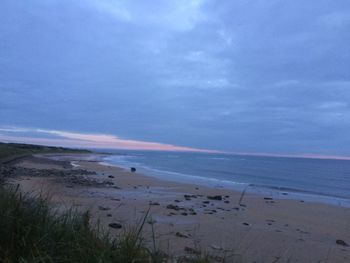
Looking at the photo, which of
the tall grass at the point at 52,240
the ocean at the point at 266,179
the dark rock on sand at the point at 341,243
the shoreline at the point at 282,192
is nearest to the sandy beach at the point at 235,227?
the dark rock on sand at the point at 341,243

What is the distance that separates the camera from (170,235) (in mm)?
9930

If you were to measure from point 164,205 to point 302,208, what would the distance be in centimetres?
748

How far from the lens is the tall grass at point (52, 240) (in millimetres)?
4465

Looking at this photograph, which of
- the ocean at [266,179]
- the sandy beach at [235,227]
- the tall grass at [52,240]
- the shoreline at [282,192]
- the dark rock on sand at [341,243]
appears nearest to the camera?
the tall grass at [52,240]

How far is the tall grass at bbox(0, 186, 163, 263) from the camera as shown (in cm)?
446

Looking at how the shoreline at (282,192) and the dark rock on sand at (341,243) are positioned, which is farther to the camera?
the shoreline at (282,192)

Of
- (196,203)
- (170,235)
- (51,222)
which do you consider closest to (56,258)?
(51,222)

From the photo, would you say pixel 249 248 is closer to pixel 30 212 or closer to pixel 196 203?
pixel 30 212

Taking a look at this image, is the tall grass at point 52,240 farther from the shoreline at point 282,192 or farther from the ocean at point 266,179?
the shoreline at point 282,192

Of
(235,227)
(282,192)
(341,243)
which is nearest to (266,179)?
(282,192)

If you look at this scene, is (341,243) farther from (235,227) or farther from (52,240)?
(52,240)

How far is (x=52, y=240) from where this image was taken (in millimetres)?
4906

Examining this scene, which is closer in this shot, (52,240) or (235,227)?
(52,240)

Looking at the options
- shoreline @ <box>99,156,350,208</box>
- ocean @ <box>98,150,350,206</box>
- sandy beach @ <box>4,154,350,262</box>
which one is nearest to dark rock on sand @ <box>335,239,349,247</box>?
sandy beach @ <box>4,154,350,262</box>
